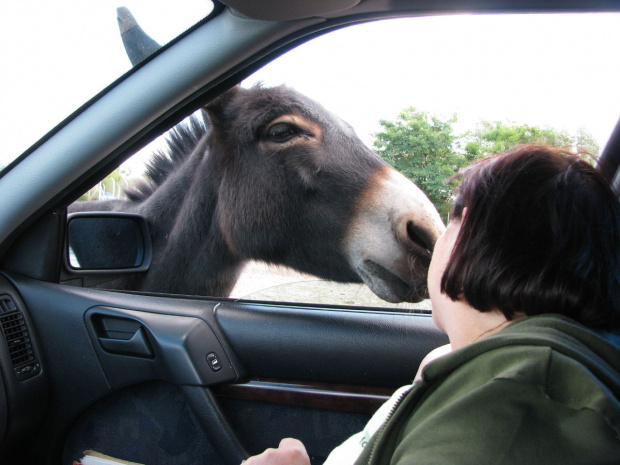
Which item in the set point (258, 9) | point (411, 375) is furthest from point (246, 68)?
Result: point (411, 375)

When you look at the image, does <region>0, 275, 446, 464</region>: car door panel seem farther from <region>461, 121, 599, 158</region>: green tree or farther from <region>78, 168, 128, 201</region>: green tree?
<region>461, 121, 599, 158</region>: green tree

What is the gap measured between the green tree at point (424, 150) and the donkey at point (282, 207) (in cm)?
7

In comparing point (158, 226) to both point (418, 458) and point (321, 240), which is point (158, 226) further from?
point (418, 458)

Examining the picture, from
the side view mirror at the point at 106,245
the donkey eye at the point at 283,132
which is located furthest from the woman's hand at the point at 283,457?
the donkey eye at the point at 283,132

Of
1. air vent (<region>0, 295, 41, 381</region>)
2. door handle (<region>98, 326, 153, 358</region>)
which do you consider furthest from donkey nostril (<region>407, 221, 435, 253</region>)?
air vent (<region>0, 295, 41, 381</region>)

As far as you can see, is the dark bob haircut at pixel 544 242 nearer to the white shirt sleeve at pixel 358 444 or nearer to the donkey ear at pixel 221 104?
the white shirt sleeve at pixel 358 444

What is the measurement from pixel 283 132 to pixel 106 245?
3.31 feet

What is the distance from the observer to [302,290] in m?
1.92

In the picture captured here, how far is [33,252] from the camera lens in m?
1.67

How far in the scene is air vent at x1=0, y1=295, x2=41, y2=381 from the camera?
155cm

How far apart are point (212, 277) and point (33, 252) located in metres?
0.74

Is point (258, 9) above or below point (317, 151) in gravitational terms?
above

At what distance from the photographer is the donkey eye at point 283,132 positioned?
2.01 m

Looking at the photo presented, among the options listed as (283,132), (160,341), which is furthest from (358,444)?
(283,132)
